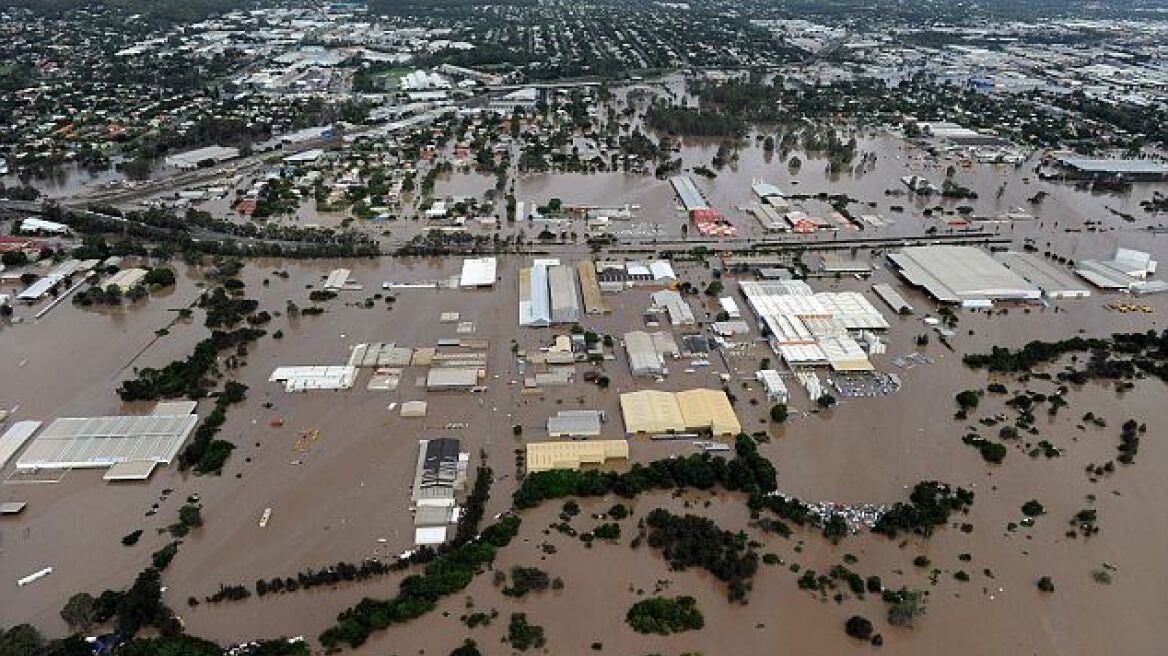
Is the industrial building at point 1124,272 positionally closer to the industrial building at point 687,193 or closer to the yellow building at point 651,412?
the industrial building at point 687,193

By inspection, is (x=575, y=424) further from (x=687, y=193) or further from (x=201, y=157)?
(x=201, y=157)

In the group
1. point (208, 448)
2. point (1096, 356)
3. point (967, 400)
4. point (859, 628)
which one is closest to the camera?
point (859, 628)

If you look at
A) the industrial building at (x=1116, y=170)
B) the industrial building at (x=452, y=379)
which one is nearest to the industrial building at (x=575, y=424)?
the industrial building at (x=452, y=379)

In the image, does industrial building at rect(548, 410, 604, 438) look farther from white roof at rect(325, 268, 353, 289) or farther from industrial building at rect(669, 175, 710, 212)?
industrial building at rect(669, 175, 710, 212)

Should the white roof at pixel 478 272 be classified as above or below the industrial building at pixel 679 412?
above

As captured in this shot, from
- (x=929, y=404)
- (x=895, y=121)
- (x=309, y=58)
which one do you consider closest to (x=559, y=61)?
(x=309, y=58)

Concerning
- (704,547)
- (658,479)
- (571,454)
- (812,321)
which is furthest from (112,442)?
(812,321)
